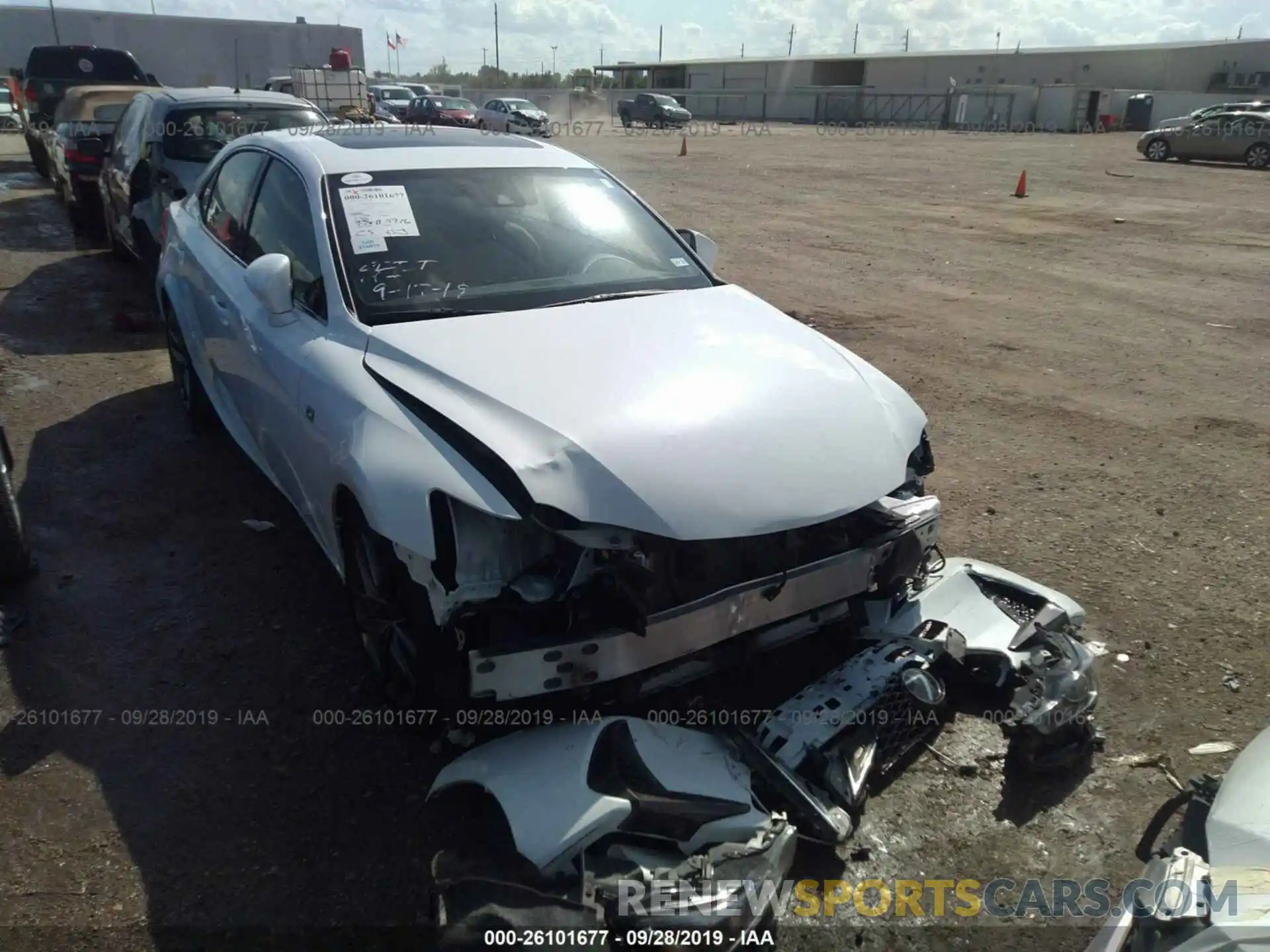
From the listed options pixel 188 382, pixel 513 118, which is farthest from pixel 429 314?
pixel 513 118

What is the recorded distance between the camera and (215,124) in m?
8.14

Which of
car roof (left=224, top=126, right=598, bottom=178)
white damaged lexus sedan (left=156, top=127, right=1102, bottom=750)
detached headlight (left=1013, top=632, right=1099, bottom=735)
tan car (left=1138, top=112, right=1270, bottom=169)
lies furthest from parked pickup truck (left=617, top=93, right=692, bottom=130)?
detached headlight (left=1013, top=632, right=1099, bottom=735)

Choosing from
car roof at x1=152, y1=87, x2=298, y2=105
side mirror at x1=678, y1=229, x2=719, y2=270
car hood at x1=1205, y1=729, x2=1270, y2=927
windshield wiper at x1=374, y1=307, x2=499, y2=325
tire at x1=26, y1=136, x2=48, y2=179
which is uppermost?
car roof at x1=152, y1=87, x2=298, y2=105

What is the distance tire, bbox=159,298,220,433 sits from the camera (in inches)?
208

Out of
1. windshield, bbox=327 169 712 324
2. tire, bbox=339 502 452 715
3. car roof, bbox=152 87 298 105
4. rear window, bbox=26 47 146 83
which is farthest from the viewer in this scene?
rear window, bbox=26 47 146 83

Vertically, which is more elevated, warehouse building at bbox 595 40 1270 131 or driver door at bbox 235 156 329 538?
warehouse building at bbox 595 40 1270 131

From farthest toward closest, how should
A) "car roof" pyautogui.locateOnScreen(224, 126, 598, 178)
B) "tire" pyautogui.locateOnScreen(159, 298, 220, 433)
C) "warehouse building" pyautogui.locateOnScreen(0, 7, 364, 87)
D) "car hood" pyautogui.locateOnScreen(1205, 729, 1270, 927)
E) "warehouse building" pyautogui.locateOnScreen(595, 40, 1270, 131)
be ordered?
"warehouse building" pyautogui.locateOnScreen(595, 40, 1270, 131)
"warehouse building" pyautogui.locateOnScreen(0, 7, 364, 87)
"tire" pyautogui.locateOnScreen(159, 298, 220, 433)
"car roof" pyautogui.locateOnScreen(224, 126, 598, 178)
"car hood" pyautogui.locateOnScreen(1205, 729, 1270, 927)

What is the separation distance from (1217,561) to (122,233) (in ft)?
29.1

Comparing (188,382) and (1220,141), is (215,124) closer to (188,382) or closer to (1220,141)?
(188,382)

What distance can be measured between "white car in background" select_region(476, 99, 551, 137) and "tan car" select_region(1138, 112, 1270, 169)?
66.7 feet

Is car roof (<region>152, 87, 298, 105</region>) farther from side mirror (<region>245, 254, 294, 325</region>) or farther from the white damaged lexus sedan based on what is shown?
side mirror (<region>245, 254, 294, 325</region>)

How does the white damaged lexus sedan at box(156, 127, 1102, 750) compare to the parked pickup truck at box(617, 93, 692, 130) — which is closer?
the white damaged lexus sedan at box(156, 127, 1102, 750)

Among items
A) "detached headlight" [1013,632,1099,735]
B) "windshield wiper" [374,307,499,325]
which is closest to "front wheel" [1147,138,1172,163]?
"detached headlight" [1013,632,1099,735]

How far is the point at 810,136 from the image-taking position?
3922 centimetres
